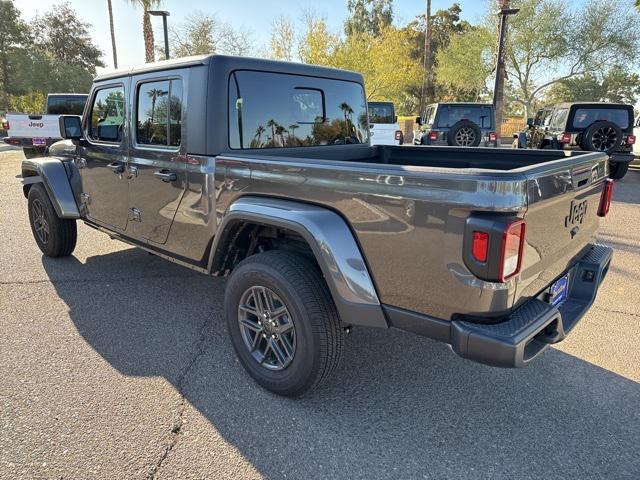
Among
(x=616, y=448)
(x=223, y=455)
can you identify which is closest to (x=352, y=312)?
(x=223, y=455)

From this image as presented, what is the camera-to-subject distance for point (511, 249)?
1.90m

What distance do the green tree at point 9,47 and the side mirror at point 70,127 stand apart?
37726mm

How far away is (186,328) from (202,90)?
183 cm

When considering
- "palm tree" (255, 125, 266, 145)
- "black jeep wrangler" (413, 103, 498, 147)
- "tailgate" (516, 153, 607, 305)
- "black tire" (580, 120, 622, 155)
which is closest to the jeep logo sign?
"tailgate" (516, 153, 607, 305)

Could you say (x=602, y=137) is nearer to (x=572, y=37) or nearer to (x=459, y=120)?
(x=459, y=120)

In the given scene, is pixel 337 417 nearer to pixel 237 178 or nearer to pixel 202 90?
pixel 237 178

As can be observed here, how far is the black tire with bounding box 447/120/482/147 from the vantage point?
38.9ft

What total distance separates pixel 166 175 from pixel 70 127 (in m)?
1.62

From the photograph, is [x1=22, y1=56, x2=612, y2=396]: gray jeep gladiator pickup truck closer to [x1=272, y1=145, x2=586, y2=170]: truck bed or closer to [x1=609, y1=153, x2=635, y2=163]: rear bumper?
[x1=272, y1=145, x2=586, y2=170]: truck bed

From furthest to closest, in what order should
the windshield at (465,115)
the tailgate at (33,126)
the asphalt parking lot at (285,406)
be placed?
the windshield at (465,115), the tailgate at (33,126), the asphalt parking lot at (285,406)

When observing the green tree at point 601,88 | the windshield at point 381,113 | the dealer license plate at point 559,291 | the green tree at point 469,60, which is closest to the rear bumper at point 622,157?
the windshield at point 381,113

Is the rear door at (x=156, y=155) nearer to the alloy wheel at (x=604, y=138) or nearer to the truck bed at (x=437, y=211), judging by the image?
the truck bed at (x=437, y=211)

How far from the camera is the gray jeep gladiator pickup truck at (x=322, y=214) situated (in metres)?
1.99

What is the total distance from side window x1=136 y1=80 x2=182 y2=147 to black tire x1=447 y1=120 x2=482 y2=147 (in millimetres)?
9627
